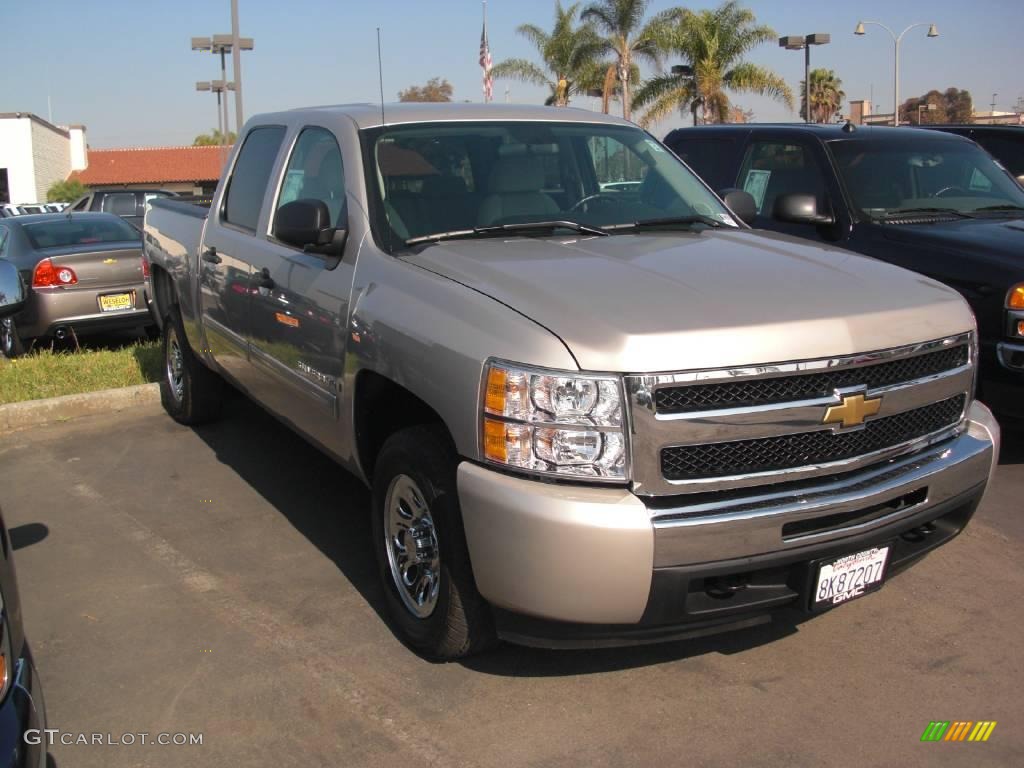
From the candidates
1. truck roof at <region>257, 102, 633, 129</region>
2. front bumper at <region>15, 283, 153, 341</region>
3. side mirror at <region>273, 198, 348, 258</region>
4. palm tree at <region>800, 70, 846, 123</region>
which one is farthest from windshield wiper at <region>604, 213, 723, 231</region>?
palm tree at <region>800, 70, 846, 123</region>

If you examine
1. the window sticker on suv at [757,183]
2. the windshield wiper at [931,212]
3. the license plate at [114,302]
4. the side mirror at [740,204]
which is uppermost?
the window sticker on suv at [757,183]

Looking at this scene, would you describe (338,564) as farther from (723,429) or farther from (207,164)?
(207,164)

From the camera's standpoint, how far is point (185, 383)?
273 inches

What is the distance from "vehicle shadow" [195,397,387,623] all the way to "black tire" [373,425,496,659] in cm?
60

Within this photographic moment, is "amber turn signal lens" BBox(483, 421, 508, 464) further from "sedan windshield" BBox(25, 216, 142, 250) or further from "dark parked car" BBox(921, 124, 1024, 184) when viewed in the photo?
"sedan windshield" BBox(25, 216, 142, 250)

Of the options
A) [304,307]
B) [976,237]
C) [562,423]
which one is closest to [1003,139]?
[976,237]

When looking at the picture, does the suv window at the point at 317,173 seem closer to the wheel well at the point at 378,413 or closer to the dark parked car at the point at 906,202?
the wheel well at the point at 378,413

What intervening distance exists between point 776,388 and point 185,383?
483 centimetres

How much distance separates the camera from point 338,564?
4758mm

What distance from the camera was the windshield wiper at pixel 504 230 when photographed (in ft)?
13.7

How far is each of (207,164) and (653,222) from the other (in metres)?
58.0

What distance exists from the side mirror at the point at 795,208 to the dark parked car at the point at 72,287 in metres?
6.32

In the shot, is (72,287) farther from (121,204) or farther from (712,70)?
(712,70)

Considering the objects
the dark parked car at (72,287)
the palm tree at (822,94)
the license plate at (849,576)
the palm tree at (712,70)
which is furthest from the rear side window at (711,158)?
the palm tree at (822,94)
